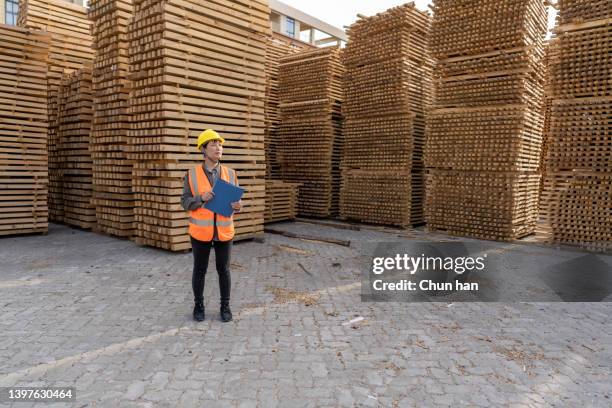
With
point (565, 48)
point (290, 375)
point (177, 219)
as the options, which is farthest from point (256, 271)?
point (565, 48)

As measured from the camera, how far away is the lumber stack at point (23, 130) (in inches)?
373

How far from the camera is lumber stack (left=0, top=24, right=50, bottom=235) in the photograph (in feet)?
31.1

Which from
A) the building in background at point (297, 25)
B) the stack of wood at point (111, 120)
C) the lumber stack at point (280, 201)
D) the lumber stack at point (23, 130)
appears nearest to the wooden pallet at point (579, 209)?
the lumber stack at point (280, 201)

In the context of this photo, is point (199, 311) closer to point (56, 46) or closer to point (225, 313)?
point (225, 313)

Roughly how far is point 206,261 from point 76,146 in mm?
8145

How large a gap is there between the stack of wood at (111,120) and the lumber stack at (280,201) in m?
4.38

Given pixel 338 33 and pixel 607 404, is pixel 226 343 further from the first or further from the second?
pixel 338 33

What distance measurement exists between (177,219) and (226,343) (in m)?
4.46

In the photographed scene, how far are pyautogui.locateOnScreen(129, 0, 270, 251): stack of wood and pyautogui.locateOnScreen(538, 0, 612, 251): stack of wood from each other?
270 inches

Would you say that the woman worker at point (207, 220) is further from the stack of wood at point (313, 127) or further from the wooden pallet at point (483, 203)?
the stack of wood at point (313, 127)

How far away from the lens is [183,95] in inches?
330

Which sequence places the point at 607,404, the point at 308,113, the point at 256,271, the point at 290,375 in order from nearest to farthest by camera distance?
the point at 607,404, the point at 290,375, the point at 256,271, the point at 308,113

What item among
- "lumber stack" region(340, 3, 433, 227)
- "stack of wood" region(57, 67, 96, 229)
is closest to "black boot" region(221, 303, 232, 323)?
"stack of wood" region(57, 67, 96, 229)

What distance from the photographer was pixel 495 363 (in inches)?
156
